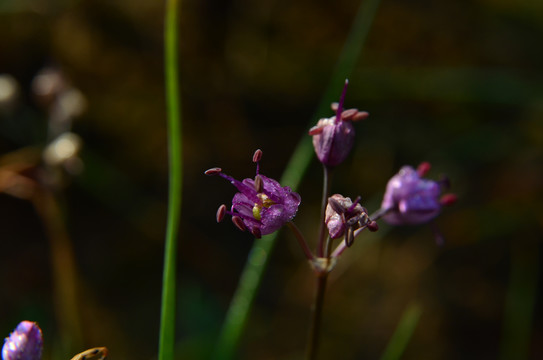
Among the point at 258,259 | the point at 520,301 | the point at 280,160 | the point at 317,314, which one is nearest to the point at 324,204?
the point at 317,314

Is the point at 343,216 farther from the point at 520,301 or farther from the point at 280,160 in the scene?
the point at 280,160

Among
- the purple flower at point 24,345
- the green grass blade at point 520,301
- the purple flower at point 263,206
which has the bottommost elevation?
the green grass blade at point 520,301

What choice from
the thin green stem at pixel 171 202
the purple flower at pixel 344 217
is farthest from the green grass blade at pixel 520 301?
the thin green stem at pixel 171 202

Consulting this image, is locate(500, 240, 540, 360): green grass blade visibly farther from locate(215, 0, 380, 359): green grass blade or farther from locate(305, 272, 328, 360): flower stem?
locate(305, 272, 328, 360): flower stem

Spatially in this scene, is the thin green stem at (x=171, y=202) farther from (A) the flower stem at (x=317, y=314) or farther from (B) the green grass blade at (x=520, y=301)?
(B) the green grass blade at (x=520, y=301)

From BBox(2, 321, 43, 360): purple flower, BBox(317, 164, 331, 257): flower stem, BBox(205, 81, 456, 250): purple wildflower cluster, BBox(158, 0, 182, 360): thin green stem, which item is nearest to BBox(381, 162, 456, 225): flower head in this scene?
BBox(205, 81, 456, 250): purple wildflower cluster
